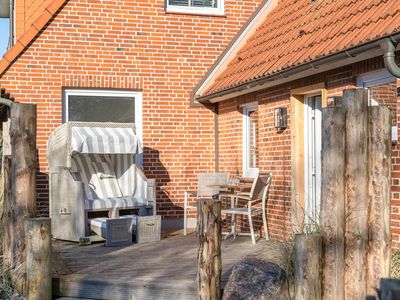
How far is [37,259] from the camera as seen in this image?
7801 mm

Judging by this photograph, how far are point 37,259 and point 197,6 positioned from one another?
756cm

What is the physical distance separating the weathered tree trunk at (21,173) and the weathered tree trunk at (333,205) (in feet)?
12.2

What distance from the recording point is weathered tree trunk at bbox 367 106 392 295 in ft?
18.2

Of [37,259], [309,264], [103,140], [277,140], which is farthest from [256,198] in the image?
[309,264]

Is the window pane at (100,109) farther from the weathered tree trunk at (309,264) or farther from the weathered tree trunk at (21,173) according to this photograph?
the weathered tree trunk at (309,264)

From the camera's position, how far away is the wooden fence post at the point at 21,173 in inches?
320

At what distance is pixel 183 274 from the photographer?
819 centimetres

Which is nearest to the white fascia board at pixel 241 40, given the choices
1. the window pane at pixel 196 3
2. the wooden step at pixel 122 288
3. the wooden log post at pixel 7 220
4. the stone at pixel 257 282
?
the window pane at pixel 196 3

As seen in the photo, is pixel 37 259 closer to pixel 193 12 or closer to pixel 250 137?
pixel 250 137

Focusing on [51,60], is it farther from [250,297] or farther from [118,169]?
[250,297]

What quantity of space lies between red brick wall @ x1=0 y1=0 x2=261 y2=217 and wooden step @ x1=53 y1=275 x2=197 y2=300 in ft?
15.8

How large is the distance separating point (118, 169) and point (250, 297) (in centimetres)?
642

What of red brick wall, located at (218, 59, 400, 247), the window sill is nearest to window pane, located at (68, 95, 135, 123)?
the window sill

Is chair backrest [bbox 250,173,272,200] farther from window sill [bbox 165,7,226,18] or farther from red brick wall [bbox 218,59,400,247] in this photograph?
window sill [bbox 165,7,226,18]
